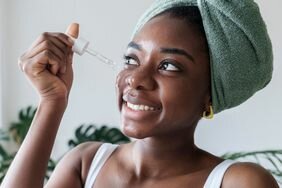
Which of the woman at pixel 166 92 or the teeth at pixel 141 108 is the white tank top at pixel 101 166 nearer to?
the woman at pixel 166 92

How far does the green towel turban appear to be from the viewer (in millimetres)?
681

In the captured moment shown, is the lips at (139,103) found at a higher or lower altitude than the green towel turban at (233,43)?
lower

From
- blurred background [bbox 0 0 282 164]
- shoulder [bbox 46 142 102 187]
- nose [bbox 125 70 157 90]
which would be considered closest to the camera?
nose [bbox 125 70 157 90]

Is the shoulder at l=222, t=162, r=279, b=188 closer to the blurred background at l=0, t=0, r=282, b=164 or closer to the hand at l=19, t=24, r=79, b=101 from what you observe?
the hand at l=19, t=24, r=79, b=101

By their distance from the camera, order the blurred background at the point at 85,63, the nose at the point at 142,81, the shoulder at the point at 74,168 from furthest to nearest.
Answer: the blurred background at the point at 85,63, the shoulder at the point at 74,168, the nose at the point at 142,81

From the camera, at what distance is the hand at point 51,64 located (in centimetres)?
75

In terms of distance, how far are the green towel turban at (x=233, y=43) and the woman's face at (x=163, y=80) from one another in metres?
0.02

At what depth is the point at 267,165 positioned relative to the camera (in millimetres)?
1659

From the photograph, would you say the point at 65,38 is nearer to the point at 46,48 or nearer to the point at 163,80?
the point at 46,48

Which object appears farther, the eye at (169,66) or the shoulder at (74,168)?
the shoulder at (74,168)

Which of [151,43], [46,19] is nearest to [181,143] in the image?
[151,43]

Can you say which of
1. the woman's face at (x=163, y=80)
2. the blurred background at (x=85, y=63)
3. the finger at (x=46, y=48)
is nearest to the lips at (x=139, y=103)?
the woman's face at (x=163, y=80)

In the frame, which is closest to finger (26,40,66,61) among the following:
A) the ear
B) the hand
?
the hand

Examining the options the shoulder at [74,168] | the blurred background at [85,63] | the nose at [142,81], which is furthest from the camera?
the blurred background at [85,63]
